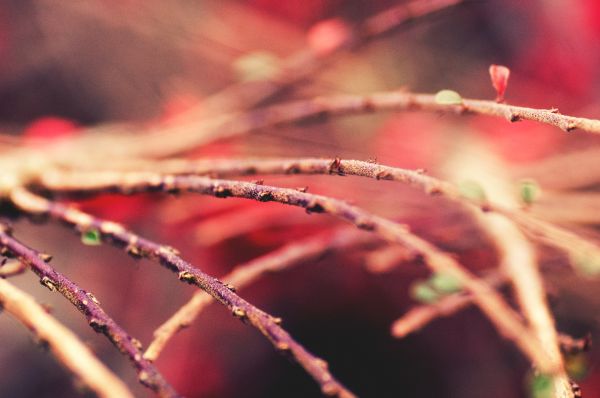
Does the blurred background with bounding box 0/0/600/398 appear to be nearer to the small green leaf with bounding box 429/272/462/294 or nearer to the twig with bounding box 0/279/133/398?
the small green leaf with bounding box 429/272/462/294

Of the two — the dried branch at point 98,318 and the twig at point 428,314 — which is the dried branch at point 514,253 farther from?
the dried branch at point 98,318

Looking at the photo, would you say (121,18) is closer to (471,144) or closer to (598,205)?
(471,144)

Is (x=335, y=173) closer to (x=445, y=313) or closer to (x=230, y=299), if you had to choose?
(x=230, y=299)

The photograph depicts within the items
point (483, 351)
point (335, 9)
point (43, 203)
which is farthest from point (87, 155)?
point (335, 9)

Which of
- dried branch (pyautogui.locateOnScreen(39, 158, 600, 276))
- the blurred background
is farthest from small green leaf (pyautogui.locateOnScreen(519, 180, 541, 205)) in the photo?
the blurred background

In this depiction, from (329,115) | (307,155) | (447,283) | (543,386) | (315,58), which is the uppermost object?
(315,58)

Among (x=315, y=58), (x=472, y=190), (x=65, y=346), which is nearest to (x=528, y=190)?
(x=472, y=190)
